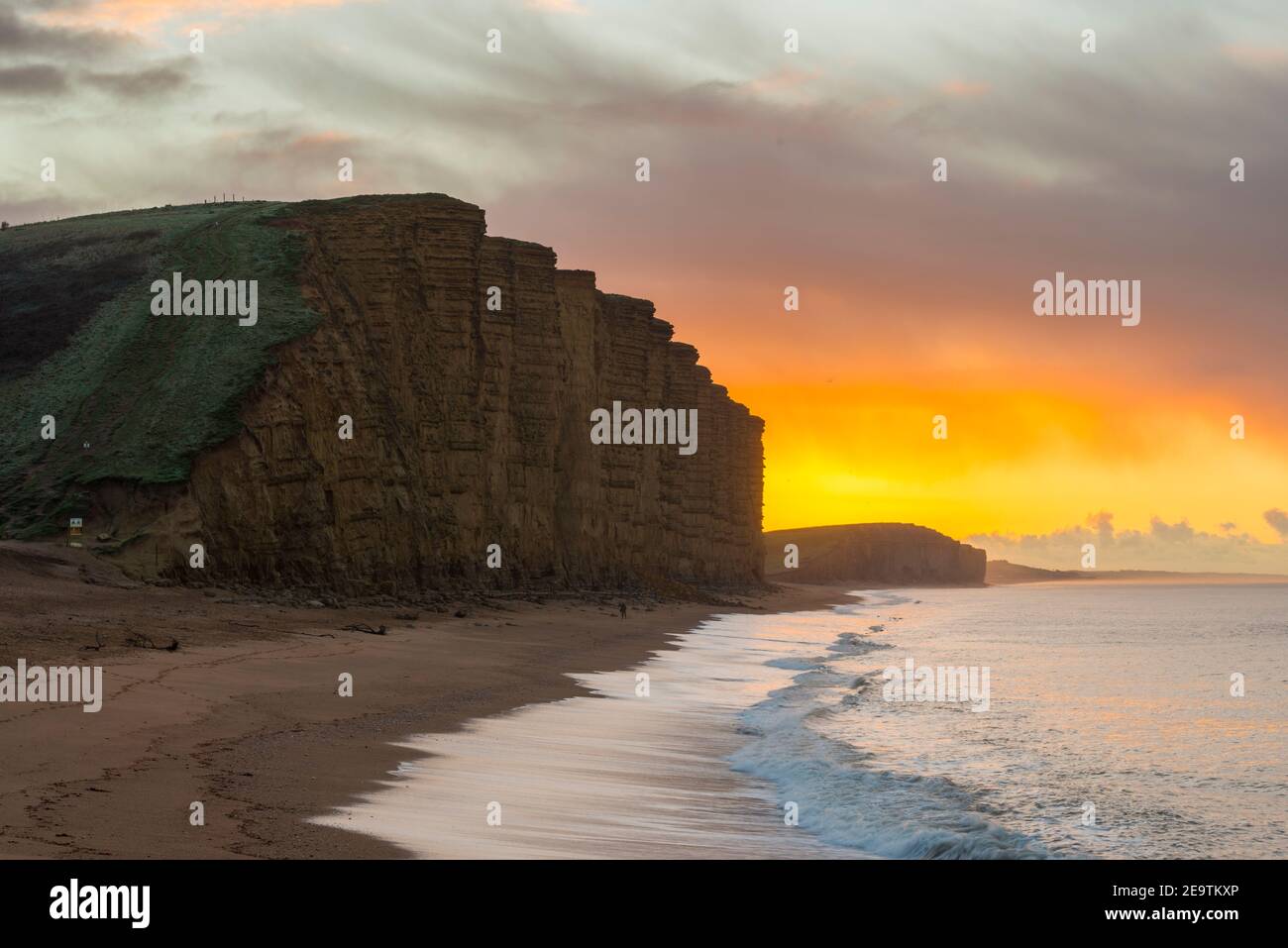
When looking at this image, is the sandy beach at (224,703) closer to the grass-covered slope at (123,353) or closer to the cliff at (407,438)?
the cliff at (407,438)

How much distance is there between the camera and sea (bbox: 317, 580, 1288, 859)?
1282 centimetres

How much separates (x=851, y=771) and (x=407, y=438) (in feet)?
116

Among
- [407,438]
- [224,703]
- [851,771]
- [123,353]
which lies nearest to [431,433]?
[407,438]

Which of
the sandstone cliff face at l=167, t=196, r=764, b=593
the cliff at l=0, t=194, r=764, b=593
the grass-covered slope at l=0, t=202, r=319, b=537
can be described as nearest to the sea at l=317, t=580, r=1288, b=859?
the sandstone cliff face at l=167, t=196, r=764, b=593

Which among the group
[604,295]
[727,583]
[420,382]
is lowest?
[727,583]

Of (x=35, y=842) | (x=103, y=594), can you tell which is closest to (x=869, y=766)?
(x=35, y=842)

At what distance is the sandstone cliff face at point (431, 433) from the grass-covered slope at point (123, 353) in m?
1.18

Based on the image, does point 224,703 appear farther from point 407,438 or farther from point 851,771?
point 407,438

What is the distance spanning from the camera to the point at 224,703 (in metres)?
17.8

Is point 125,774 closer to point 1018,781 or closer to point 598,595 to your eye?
point 1018,781

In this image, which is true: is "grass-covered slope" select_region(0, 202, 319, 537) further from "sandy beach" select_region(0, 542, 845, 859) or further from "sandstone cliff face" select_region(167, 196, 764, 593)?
"sandy beach" select_region(0, 542, 845, 859)
